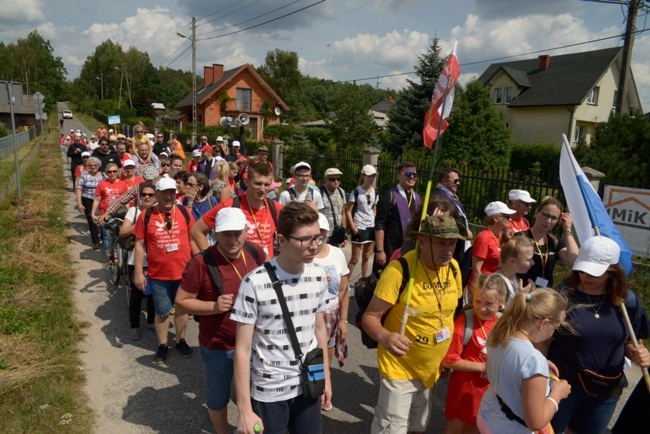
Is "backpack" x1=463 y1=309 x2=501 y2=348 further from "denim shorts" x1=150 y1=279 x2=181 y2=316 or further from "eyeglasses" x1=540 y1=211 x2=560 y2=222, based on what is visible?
"denim shorts" x1=150 y1=279 x2=181 y2=316

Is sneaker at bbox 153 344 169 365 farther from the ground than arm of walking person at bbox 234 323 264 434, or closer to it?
closer to it

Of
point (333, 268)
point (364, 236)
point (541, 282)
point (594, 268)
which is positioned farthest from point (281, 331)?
point (364, 236)

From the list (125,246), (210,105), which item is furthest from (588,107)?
(125,246)

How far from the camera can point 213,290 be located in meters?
2.99

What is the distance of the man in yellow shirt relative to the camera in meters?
2.64

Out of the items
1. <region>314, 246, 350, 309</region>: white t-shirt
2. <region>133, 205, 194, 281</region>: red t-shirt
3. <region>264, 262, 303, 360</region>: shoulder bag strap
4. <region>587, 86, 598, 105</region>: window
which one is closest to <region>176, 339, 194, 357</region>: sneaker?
<region>133, 205, 194, 281</region>: red t-shirt

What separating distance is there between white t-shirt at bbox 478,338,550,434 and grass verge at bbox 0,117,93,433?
303 cm

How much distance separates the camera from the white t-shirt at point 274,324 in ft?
7.28

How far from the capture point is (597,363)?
2.66m

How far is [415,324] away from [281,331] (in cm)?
86

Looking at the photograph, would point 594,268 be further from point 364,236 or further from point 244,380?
point 364,236

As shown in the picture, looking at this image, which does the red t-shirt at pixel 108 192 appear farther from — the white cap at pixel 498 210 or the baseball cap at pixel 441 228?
the baseball cap at pixel 441 228

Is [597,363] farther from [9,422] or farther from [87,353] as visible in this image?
[87,353]

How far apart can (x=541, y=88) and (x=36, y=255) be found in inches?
1480
